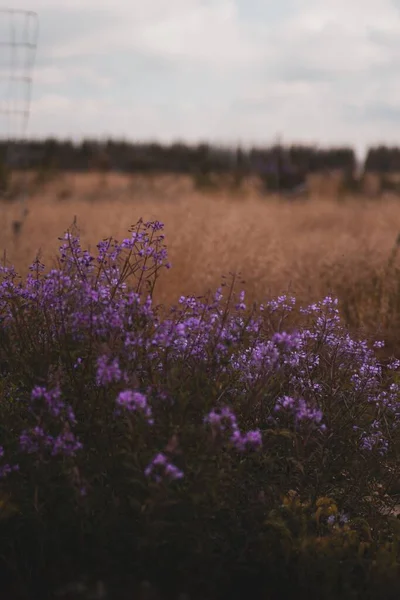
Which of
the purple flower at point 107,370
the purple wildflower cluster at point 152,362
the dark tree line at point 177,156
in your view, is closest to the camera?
the purple flower at point 107,370

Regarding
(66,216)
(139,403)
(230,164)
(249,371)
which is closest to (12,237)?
(66,216)

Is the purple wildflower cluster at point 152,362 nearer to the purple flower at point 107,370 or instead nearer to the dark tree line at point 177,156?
the purple flower at point 107,370

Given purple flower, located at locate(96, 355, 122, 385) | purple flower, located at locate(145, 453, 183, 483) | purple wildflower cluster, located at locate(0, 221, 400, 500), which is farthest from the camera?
purple wildflower cluster, located at locate(0, 221, 400, 500)

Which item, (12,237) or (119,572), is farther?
(12,237)

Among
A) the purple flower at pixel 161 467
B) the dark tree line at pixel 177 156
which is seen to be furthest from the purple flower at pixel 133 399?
the dark tree line at pixel 177 156

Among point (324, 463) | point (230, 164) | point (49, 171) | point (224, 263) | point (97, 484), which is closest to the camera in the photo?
point (97, 484)

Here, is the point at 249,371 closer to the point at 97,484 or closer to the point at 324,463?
the point at 324,463

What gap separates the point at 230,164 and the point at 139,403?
41.3 meters

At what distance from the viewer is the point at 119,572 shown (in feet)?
7.79

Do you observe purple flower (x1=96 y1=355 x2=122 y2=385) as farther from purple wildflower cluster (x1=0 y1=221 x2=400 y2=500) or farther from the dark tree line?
the dark tree line

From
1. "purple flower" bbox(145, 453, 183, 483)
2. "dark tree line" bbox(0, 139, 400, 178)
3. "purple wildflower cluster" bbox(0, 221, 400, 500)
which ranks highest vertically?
"dark tree line" bbox(0, 139, 400, 178)

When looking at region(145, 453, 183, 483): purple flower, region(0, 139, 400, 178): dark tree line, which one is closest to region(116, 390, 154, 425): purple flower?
region(145, 453, 183, 483): purple flower

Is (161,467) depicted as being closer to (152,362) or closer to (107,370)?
(107,370)

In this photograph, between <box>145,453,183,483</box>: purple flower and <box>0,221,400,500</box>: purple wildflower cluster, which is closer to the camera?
<box>145,453,183,483</box>: purple flower
